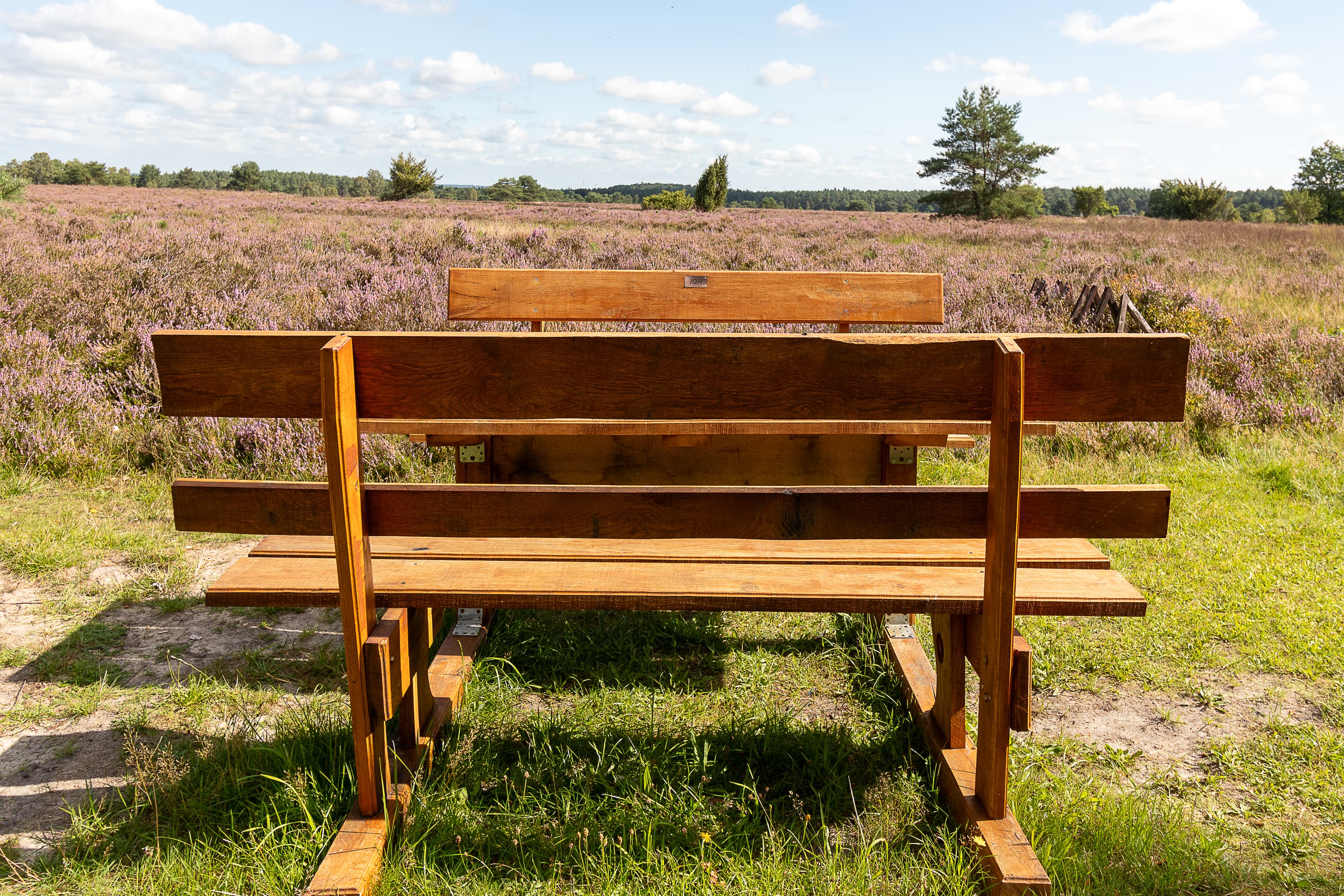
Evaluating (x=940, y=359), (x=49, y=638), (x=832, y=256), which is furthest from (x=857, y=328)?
(x=832, y=256)

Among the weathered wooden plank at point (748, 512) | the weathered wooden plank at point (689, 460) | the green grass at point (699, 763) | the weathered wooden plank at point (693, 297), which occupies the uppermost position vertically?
the weathered wooden plank at point (693, 297)

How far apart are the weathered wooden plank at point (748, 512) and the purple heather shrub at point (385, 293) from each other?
297cm

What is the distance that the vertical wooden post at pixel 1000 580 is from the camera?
5.37 ft

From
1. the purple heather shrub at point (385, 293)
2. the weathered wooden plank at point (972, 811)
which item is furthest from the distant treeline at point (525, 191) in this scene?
the weathered wooden plank at point (972, 811)

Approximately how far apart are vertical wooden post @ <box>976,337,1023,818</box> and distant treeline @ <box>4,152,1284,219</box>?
25.8 m

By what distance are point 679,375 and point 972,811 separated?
1.22 m

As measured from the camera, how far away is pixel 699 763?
89.5 inches

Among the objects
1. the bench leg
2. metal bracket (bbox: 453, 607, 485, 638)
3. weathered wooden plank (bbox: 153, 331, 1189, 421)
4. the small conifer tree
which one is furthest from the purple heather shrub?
the small conifer tree

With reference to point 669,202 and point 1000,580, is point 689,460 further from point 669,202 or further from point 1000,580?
point 669,202

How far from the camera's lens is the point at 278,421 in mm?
4758

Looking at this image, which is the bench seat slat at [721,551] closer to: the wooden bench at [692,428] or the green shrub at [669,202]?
the wooden bench at [692,428]

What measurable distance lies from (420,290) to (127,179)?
2094 inches

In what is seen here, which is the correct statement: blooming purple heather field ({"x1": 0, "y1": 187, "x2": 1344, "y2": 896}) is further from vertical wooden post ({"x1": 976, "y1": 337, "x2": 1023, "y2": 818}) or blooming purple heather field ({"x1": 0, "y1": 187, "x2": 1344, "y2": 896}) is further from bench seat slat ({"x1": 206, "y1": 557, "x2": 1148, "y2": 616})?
bench seat slat ({"x1": 206, "y1": 557, "x2": 1148, "y2": 616})

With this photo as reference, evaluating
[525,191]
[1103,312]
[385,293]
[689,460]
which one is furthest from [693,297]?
[525,191]
